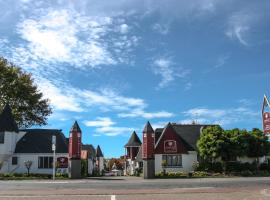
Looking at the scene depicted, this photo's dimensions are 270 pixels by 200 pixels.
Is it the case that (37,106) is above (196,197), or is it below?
above

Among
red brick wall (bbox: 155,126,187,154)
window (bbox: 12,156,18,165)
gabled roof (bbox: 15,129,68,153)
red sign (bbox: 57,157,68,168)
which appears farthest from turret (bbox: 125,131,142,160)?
window (bbox: 12,156,18,165)

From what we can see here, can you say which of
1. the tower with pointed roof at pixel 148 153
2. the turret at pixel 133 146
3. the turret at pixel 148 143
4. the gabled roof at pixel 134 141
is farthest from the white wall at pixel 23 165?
the gabled roof at pixel 134 141

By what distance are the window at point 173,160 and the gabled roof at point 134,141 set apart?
16498mm

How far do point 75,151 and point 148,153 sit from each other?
25.5 feet

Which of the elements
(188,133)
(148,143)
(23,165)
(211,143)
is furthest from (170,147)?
(23,165)

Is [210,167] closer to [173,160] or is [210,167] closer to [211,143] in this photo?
[211,143]

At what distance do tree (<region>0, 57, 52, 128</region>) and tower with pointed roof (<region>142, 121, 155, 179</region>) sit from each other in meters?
24.3

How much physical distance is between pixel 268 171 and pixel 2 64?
127 ft

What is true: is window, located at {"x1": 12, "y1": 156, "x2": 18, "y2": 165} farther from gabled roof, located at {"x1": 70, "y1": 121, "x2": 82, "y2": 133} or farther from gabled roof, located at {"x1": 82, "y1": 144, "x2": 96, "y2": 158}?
gabled roof, located at {"x1": 82, "y1": 144, "x2": 96, "y2": 158}

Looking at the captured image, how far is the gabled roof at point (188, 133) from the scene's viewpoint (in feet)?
190

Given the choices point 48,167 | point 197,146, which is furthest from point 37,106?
point 197,146

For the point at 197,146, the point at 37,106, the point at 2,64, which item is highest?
the point at 2,64

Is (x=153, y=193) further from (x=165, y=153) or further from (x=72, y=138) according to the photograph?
(x=165, y=153)

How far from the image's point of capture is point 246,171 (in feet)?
165
